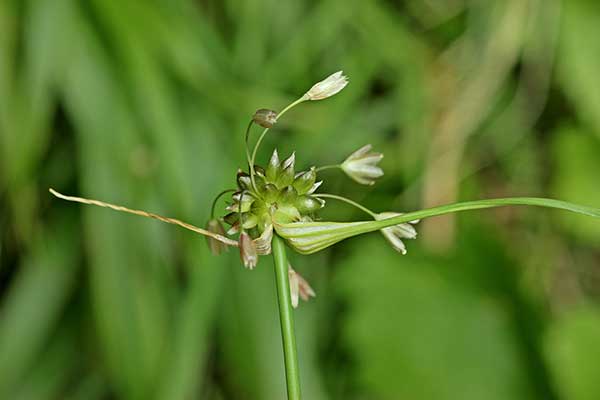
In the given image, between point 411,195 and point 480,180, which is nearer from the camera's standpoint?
point 411,195

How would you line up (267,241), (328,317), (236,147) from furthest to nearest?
(328,317), (236,147), (267,241)

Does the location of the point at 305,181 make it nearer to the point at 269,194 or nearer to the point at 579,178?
the point at 269,194

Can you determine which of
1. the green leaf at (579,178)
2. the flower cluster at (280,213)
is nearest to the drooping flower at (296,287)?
the flower cluster at (280,213)

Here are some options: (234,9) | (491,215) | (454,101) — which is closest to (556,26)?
(454,101)

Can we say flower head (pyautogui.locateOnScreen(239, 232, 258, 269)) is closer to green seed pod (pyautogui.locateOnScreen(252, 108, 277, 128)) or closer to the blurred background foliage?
green seed pod (pyautogui.locateOnScreen(252, 108, 277, 128))

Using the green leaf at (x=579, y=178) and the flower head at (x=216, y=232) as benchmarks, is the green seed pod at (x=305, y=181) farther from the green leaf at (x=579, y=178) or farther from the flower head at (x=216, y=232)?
the green leaf at (x=579, y=178)

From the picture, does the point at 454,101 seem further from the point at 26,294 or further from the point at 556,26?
the point at 26,294
